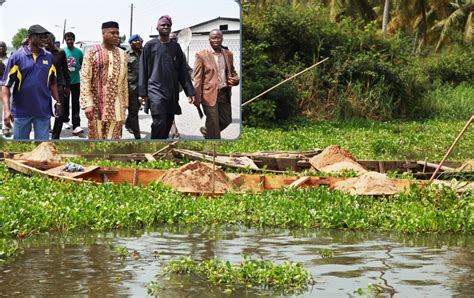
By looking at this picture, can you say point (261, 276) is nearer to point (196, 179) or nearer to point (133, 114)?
point (133, 114)

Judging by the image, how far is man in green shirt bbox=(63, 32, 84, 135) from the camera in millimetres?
8344

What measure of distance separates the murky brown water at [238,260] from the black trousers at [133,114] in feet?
4.42

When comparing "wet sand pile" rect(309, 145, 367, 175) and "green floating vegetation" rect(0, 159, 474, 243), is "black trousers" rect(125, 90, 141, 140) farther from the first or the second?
"wet sand pile" rect(309, 145, 367, 175)

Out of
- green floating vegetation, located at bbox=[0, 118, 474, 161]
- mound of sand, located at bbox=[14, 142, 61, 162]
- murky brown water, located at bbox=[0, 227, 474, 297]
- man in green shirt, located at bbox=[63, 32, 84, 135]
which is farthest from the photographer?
green floating vegetation, located at bbox=[0, 118, 474, 161]

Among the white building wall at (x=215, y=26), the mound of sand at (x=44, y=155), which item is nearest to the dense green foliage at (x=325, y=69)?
the mound of sand at (x=44, y=155)

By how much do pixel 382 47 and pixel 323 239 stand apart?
812 inches

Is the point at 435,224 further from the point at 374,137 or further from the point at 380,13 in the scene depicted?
the point at 380,13

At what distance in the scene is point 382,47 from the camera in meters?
31.6

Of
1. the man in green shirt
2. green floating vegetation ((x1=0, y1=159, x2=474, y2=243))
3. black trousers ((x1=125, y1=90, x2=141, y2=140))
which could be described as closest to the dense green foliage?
green floating vegetation ((x1=0, y1=159, x2=474, y2=243))

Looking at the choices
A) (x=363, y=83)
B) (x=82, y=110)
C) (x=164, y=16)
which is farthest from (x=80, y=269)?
(x=363, y=83)

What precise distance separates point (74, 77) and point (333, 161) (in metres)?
8.65

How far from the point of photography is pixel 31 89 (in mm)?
9273

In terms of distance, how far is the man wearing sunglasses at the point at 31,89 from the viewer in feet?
28.8

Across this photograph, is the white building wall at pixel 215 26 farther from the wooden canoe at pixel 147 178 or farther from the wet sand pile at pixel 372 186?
the wooden canoe at pixel 147 178
